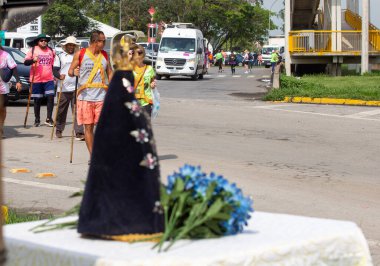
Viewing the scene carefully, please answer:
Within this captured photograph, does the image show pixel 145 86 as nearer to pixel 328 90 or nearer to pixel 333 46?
pixel 328 90

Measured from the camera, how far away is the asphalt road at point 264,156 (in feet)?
30.8

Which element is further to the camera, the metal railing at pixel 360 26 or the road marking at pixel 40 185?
the metal railing at pixel 360 26

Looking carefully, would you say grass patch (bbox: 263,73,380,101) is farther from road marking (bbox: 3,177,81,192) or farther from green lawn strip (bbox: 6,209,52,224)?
green lawn strip (bbox: 6,209,52,224)

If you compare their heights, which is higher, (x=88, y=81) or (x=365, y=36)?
(x=365, y=36)

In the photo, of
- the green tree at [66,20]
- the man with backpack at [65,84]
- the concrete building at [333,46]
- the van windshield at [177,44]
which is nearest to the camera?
the man with backpack at [65,84]

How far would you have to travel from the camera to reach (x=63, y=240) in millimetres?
3770

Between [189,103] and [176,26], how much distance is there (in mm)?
21628

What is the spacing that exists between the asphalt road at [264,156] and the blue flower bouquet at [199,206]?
129 inches

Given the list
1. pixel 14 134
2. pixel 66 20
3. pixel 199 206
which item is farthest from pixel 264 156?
pixel 66 20

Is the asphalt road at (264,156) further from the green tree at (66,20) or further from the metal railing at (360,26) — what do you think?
the green tree at (66,20)

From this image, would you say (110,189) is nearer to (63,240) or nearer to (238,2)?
(63,240)

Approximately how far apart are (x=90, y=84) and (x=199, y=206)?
27.7ft

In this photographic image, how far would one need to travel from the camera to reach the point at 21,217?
794 centimetres

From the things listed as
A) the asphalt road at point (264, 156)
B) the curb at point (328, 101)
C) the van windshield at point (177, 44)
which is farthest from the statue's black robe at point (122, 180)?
the van windshield at point (177, 44)
